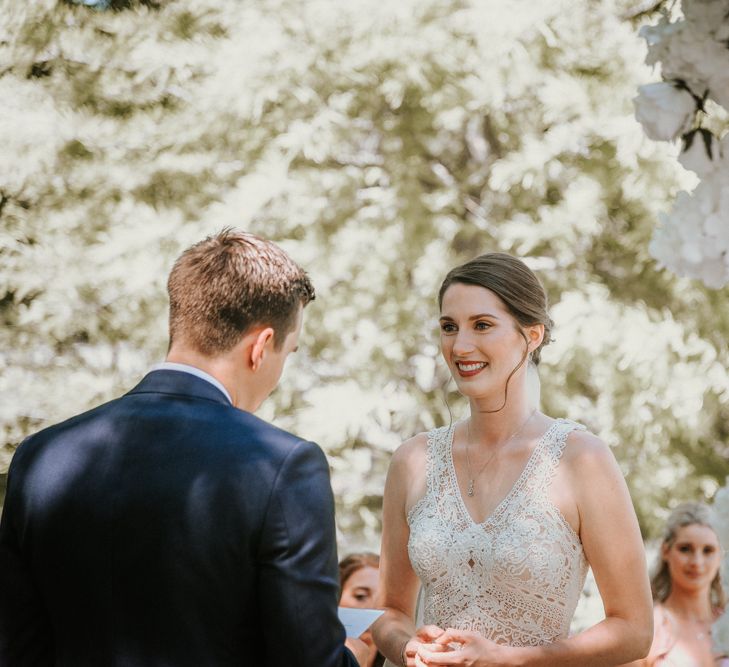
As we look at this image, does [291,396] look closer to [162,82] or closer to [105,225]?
[105,225]

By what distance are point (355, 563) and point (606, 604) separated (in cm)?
227

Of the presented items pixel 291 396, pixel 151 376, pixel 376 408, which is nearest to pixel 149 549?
pixel 151 376

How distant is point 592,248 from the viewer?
762 cm

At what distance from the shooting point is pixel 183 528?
1622 millimetres

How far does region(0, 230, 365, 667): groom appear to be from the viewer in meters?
1.62

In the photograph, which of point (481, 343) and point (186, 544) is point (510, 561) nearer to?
point (481, 343)

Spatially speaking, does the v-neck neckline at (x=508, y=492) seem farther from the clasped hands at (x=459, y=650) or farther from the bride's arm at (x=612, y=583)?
the clasped hands at (x=459, y=650)

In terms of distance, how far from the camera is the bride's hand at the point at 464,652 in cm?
224

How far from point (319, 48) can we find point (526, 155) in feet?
5.58

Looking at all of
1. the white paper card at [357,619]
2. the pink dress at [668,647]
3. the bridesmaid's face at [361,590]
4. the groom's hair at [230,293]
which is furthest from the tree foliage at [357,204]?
the groom's hair at [230,293]

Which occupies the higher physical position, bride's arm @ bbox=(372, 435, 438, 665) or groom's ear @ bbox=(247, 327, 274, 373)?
groom's ear @ bbox=(247, 327, 274, 373)

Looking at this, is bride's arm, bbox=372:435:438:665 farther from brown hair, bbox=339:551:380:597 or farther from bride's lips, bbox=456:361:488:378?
brown hair, bbox=339:551:380:597

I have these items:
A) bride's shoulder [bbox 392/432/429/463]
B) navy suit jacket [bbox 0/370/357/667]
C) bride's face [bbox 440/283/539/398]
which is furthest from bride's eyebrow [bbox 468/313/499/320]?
navy suit jacket [bbox 0/370/357/667]

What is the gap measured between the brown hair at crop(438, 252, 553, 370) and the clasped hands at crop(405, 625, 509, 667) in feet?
2.72
